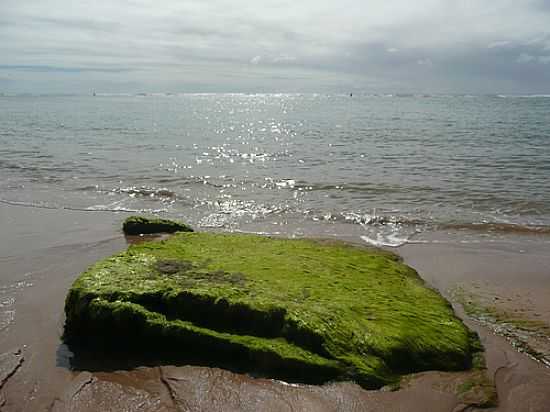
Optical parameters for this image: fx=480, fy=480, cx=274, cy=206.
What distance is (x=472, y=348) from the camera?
18.4 ft

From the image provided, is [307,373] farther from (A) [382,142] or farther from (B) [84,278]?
(A) [382,142]

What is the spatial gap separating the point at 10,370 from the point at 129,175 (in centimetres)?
1496

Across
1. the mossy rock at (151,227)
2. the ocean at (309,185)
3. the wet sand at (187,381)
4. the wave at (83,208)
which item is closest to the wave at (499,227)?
the ocean at (309,185)

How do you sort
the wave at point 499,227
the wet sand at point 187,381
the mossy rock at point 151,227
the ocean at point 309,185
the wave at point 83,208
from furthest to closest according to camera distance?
the wave at point 83,208, the ocean at point 309,185, the wave at point 499,227, the mossy rock at point 151,227, the wet sand at point 187,381

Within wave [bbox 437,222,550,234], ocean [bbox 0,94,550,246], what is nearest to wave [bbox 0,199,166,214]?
ocean [bbox 0,94,550,246]

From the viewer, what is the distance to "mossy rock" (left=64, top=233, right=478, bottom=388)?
5109 millimetres

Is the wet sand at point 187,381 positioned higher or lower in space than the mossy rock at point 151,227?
higher

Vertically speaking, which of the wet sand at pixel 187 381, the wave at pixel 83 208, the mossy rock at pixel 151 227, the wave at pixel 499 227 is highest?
the wet sand at pixel 187 381

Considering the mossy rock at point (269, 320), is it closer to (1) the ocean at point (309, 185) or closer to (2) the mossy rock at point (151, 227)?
(2) the mossy rock at point (151, 227)

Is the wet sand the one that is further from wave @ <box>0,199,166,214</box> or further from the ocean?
wave @ <box>0,199,166,214</box>

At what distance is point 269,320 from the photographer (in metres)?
5.43

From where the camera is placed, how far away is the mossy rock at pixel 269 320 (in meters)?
5.11

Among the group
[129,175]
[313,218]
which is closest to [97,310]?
[313,218]

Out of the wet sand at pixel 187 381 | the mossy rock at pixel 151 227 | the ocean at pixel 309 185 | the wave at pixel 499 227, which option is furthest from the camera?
the ocean at pixel 309 185
